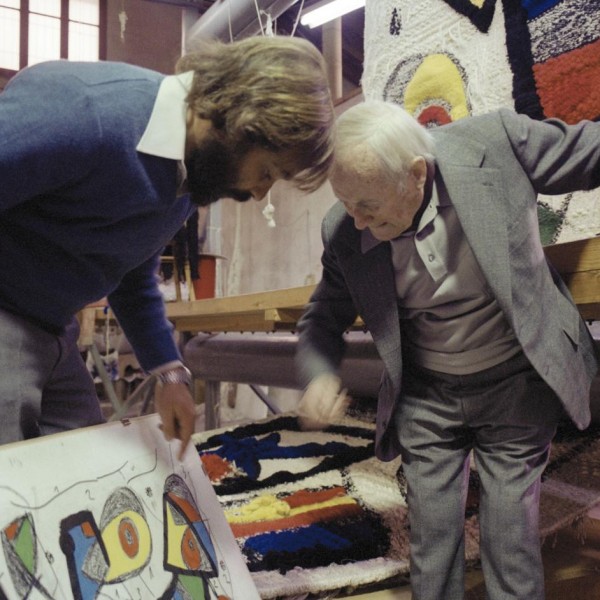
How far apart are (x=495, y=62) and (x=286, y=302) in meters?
0.95

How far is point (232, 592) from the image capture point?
1058mm

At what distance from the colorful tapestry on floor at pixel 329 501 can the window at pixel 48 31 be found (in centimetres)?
434

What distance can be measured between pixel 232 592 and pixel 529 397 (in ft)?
2.06

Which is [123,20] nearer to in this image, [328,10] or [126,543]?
[328,10]

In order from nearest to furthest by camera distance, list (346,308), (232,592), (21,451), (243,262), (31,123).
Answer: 1. (31,123)
2. (21,451)
3. (232,592)
4. (346,308)
5. (243,262)

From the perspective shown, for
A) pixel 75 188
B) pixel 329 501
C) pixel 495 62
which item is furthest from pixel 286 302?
pixel 75 188

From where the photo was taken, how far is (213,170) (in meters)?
0.94

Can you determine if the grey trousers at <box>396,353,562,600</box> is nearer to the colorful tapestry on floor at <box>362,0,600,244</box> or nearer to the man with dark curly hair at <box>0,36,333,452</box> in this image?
the man with dark curly hair at <box>0,36,333,452</box>

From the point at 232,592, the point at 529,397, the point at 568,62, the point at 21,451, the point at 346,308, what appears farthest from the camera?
the point at 568,62

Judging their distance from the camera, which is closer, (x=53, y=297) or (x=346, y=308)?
(x=53, y=297)

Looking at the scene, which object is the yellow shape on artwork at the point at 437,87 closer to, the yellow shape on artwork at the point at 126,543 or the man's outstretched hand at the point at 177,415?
the man's outstretched hand at the point at 177,415

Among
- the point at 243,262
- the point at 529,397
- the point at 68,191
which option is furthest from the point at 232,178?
the point at 243,262

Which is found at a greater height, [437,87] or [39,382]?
[437,87]

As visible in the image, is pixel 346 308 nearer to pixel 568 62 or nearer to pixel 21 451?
pixel 21 451
